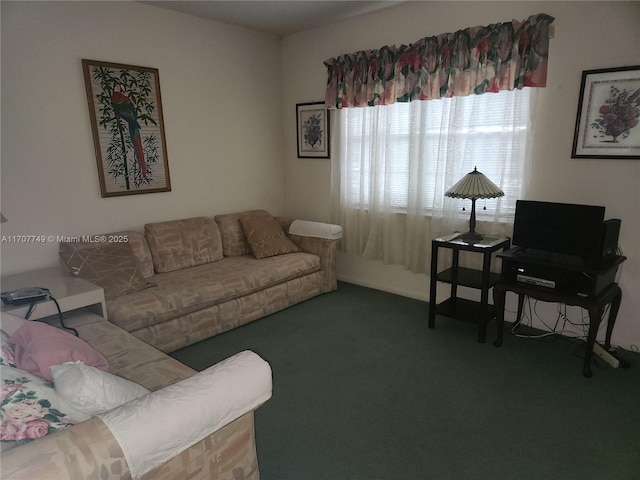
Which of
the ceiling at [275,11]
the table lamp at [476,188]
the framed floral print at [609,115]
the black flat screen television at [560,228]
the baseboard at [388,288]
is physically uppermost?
the ceiling at [275,11]

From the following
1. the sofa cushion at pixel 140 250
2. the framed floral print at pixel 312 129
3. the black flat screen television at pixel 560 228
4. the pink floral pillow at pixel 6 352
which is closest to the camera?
the pink floral pillow at pixel 6 352

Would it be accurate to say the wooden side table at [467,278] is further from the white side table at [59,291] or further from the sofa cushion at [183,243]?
the white side table at [59,291]

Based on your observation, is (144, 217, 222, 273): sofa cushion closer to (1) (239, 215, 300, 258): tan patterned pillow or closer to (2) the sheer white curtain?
(1) (239, 215, 300, 258): tan patterned pillow

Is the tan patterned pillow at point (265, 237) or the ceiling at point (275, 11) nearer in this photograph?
the ceiling at point (275, 11)

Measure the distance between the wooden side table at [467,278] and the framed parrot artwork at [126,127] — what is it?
249cm

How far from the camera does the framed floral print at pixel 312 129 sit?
164 inches

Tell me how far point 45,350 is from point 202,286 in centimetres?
155

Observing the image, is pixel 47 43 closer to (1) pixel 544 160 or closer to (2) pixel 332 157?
(2) pixel 332 157

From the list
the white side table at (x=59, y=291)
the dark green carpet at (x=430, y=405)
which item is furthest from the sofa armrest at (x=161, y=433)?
the white side table at (x=59, y=291)

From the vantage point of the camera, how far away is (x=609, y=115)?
8.59 ft

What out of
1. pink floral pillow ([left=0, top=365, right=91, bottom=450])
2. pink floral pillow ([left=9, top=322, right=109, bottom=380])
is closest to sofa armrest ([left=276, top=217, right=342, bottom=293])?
pink floral pillow ([left=9, top=322, right=109, bottom=380])

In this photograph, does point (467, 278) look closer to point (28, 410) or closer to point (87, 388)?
point (87, 388)

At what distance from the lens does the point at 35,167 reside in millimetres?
2873

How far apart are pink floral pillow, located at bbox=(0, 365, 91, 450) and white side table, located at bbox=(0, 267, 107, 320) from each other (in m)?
1.12
